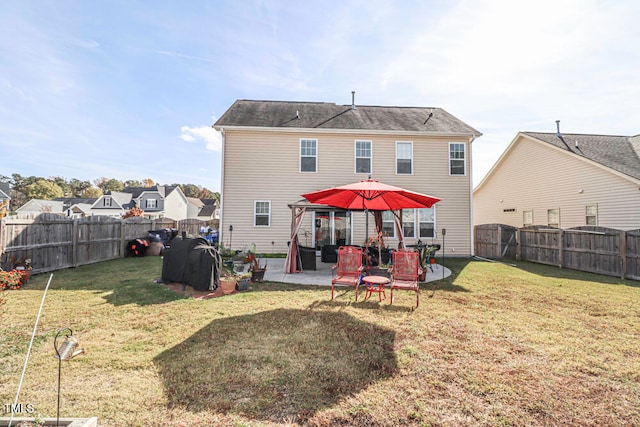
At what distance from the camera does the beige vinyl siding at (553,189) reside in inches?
465

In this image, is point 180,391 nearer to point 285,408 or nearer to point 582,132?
point 285,408

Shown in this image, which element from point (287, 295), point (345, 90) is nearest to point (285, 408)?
point (287, 295)

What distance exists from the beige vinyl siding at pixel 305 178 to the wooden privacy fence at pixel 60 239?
4620mm

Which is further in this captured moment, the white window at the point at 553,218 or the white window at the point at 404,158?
the white window at the point at 553,218

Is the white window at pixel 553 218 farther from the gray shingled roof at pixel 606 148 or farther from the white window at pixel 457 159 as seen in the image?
the white window at pixel 457 159

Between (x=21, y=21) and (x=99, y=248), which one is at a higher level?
(x=21, y=21)

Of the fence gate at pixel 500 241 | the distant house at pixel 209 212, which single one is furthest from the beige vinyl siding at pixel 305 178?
the distant house at pixel 209 212

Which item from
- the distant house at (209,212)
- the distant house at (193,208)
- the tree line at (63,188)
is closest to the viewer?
the distant house at (193,208)

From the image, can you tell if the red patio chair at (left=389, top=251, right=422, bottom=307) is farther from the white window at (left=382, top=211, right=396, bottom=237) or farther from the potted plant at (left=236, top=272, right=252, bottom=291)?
the white window at (left=382, top=211, right=396, bottom=237)

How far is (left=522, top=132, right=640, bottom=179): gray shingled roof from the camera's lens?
489 inches

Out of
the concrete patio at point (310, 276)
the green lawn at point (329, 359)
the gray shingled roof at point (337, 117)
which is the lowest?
the green lawn at point (329, 359)

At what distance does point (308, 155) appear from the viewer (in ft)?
43.8

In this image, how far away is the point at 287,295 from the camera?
6.54 meters

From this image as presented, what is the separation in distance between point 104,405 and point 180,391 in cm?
65
